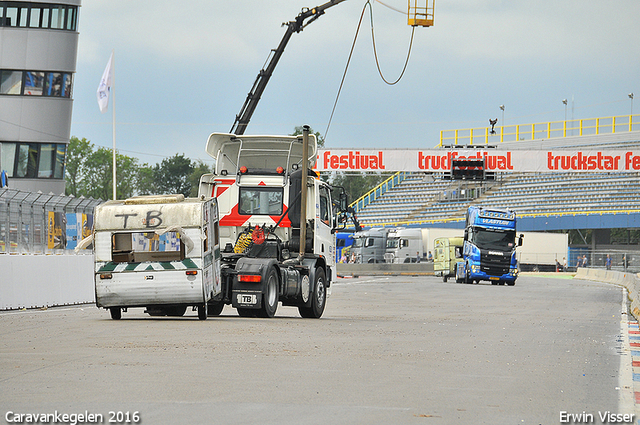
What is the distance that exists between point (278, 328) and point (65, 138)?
32988 millimetres

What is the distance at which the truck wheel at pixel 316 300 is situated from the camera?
17.9 m

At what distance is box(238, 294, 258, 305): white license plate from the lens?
16.2 m

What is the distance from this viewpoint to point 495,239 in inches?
1768

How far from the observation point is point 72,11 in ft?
145

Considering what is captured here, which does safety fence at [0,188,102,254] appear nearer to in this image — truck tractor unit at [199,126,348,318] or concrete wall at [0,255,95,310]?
concrete wall at [0,255,95,310]

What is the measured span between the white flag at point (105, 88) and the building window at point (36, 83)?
1.69 metres

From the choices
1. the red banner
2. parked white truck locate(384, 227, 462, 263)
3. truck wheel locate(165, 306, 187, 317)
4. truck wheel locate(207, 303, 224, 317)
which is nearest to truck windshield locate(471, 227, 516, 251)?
the red banner

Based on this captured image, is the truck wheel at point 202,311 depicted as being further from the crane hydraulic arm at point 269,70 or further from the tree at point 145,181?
the tree at point 145,181

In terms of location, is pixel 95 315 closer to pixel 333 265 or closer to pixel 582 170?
pixel 333 265

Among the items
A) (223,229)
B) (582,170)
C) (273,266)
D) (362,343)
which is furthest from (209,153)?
(582,170)

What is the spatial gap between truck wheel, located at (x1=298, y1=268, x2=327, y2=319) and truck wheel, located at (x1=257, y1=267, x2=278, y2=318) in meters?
1.10

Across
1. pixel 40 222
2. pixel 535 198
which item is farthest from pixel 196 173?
pixel 40 222

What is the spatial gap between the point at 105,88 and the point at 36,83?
10.7 feet

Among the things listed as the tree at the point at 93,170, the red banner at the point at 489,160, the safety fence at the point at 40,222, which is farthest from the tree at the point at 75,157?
the safety fence at the point at 40,222
